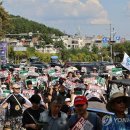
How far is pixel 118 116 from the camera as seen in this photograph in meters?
5.71

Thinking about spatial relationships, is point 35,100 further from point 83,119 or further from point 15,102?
point 15,102

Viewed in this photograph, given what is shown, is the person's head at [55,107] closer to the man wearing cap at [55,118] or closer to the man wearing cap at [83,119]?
the man wearing cap at [55,118]

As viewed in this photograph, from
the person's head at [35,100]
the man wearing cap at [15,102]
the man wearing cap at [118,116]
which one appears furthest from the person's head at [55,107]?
the man wearing cap at [15,102]

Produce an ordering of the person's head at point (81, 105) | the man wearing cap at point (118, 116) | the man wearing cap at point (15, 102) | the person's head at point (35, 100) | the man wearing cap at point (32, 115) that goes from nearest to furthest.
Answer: the man wearing cap at point (118, 116)
the person's head at point (81, 105)
the man wearing cap at point (32, 115)
the person's head at point (35, 100)
the man wearing cap at point (15, 102)

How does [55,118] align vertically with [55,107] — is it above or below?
below

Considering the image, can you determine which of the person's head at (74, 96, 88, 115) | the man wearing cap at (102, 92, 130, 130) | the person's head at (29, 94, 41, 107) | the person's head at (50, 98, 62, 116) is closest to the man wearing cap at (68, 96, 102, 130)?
the person's head at (74, 96, 88, 115)

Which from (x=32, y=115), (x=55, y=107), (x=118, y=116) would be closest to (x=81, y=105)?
(x=118, y=116)

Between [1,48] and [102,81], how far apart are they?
1032 cm

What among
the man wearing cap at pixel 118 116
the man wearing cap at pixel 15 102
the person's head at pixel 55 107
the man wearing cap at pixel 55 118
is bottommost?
the man wearing cap at pixel 15 102

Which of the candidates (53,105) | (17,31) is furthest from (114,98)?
(17,31)

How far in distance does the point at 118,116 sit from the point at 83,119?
76cm

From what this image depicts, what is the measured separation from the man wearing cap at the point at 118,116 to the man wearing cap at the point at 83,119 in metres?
0.57

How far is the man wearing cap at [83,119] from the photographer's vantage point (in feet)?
20.8

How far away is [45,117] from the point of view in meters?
7.23
